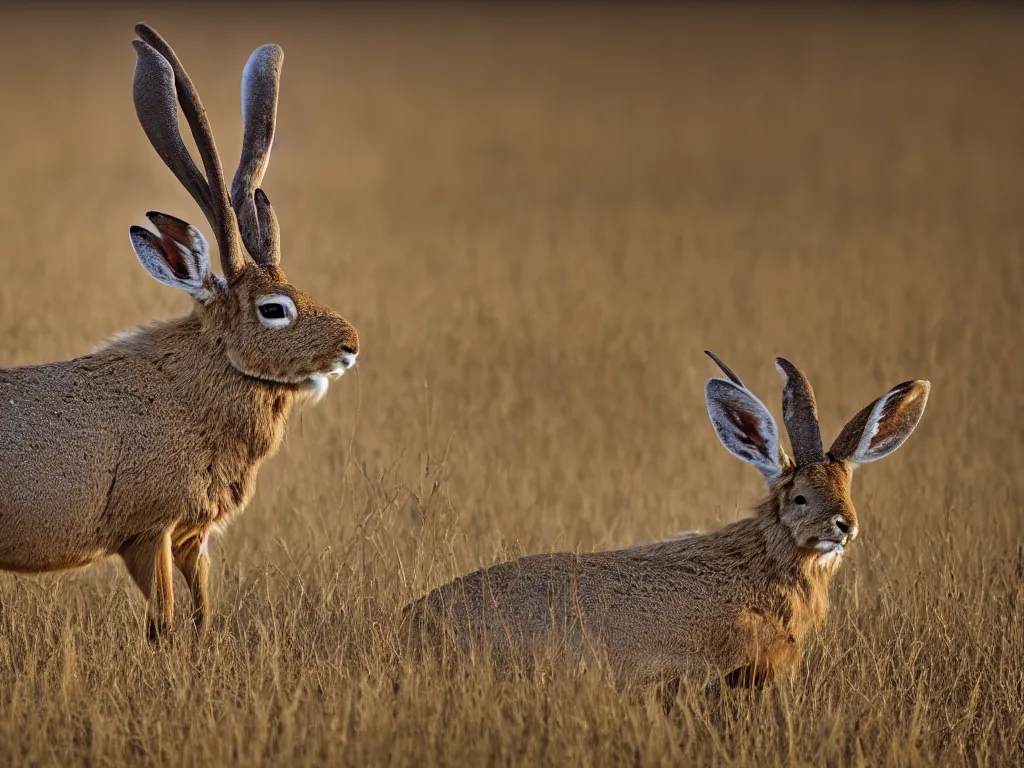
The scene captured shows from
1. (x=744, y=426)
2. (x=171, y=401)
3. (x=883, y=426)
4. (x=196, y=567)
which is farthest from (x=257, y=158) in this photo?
(x=883, y=426)

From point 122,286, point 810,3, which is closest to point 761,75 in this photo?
point 810,3

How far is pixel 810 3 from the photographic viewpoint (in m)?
41.5

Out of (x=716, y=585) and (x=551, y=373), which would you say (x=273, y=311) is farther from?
(x=551, y=373)

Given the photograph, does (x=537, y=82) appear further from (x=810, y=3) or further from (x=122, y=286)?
(x=122, y=286)

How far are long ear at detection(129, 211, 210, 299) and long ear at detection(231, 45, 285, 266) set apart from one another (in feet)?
0.91

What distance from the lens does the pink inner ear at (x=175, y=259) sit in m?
5.81

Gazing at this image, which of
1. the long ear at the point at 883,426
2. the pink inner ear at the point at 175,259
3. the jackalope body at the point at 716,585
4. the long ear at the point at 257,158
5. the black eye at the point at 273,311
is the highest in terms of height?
the long ear at the point at 257,158

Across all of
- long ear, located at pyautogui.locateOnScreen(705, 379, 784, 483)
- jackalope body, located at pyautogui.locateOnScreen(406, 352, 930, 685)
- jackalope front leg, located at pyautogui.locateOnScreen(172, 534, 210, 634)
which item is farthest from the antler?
long ear, located at pyautogui.locateOnScreen(705, 379, 784, 483)

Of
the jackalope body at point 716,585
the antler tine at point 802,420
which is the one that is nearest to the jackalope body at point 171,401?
the jackalope body at point 716,585

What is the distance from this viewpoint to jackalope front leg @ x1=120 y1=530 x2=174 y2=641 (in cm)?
544

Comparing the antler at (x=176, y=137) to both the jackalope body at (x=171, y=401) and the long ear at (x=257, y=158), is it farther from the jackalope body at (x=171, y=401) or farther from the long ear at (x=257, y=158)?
the long ear at (x=257, y=158)

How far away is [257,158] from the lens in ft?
20.5

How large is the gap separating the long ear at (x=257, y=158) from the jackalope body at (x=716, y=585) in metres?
1.73

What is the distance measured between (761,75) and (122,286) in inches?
810
